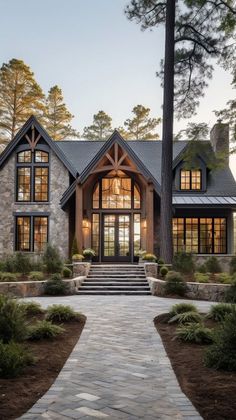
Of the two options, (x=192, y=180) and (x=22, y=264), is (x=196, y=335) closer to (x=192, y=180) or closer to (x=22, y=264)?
(x=22, y=264)

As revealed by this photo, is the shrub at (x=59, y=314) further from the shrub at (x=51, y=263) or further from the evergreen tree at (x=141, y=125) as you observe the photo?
the evergreen tree at (x=141, y=125)

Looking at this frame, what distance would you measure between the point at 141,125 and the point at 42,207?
76.5ft

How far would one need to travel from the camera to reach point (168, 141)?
60.1 feet

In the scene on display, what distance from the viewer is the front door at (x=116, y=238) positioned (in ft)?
69.6

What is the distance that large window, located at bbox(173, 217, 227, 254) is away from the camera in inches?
843

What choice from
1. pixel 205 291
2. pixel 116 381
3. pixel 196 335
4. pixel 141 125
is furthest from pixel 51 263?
pixel 141 125

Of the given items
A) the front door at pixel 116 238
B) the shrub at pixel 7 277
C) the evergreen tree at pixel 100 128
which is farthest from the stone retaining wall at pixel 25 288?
the evergreen tree at pixel 100 128

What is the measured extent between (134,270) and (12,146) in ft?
30.8

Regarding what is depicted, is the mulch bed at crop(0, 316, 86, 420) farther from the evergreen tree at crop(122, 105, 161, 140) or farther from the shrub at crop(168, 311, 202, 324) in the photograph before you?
the evergreen tree at crop(122, 105, 161, 140)

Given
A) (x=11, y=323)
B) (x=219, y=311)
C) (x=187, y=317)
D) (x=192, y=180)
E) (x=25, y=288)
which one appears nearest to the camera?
(x=11, y=323)

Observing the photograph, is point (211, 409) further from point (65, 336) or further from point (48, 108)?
point (48, 108)

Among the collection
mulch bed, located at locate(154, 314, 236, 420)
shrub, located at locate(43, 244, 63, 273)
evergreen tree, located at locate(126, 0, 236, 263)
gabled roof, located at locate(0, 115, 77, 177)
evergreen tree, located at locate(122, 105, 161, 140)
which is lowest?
mulch bed, located at locate(154, 314, 236, 420)

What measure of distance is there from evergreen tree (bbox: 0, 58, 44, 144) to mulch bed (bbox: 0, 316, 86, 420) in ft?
106

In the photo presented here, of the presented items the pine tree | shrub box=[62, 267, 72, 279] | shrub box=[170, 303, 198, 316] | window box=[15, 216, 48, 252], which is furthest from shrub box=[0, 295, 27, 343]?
the pine tree
